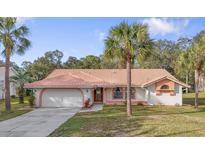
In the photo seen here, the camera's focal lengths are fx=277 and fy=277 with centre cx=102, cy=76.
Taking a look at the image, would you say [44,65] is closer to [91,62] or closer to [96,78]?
[91,62]

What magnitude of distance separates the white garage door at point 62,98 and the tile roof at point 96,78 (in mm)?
829

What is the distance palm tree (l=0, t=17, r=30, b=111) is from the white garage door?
440cm

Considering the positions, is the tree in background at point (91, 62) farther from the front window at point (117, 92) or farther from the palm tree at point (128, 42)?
the palm tree at point (128, 42)

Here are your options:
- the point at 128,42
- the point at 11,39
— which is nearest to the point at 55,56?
the point at 11,39

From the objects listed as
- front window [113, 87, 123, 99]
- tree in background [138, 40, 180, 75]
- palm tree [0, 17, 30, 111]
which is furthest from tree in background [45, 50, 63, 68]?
palm tree [0, 17, 30, 111]

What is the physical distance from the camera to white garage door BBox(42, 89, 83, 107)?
26703mm

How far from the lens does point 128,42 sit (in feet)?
59.5

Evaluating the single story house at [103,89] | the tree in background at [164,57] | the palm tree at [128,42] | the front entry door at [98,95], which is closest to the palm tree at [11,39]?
the single story house at [103,89]

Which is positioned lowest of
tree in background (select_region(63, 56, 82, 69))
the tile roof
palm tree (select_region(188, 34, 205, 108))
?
the tile roof

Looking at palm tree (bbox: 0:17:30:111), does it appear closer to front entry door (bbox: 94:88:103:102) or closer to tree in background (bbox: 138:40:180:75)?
front entry door (bbox: 94:88:103:102)
